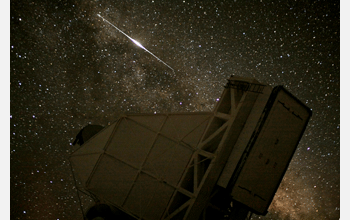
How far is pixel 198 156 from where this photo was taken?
6734mm

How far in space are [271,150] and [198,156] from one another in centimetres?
252

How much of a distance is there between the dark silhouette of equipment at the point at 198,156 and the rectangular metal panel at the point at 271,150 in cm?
3

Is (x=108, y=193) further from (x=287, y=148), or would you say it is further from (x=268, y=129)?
(x=287, y=148)

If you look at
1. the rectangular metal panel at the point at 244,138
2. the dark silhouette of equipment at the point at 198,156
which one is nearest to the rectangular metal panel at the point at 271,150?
the dark silhouette of equipment at the point at 198,156

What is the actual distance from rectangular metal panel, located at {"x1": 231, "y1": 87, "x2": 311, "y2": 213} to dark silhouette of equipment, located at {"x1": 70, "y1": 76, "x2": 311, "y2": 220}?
3 centimetres

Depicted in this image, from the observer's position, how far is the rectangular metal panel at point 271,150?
21.8ft

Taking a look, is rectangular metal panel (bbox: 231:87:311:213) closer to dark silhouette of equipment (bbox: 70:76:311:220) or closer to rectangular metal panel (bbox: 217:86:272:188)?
dark silhouette of equipment (bbox: 70:76:311:220)

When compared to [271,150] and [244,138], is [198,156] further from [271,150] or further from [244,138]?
[271,150]


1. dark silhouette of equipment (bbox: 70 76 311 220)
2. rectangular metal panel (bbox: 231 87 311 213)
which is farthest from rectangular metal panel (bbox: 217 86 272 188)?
rectangular metal panel (bbox: 231 87 311 213)

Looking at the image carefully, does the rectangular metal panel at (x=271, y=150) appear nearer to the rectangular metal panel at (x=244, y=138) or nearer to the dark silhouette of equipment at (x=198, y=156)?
the dark silhouette of equipment at (x=198, y=156)

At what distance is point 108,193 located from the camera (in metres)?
7.05

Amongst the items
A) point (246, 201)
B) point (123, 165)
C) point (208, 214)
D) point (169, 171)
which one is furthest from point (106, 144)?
point (246, 201)

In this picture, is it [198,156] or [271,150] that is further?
[271,150]

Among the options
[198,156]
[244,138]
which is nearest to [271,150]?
[244,138]
